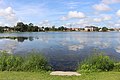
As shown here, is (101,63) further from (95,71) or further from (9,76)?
(9,76)

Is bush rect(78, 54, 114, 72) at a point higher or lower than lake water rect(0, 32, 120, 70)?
higher

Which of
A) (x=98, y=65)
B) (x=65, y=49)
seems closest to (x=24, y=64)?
(x=98, y=65)

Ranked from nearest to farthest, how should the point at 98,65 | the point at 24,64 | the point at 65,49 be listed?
the point at 98,65, the point at 24,64, the point at 65,49

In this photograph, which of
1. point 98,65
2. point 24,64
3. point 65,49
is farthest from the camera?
point 65,49

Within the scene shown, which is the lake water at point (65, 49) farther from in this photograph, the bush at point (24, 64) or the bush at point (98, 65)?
the bush at point (24, 64)

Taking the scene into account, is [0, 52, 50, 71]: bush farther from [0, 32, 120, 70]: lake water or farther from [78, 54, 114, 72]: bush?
[0, 32, 120, 70]: lake water

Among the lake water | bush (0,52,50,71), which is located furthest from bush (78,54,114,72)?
the lake water

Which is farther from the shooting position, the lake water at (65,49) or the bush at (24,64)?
the lake water at (65,49)

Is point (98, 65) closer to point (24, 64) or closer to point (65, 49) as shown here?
point (24, 64)

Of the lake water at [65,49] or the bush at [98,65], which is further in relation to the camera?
the lake water at [65,49]

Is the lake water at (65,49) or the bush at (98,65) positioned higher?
the bush at (98,65)

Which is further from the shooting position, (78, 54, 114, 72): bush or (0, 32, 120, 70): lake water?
(0, 32, 120, 70): lake water

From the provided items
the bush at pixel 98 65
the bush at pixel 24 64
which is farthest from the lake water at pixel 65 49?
the bush at pixel 24 64

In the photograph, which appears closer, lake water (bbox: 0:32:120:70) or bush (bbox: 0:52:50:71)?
bush (bbox: 0:52:50:71)
